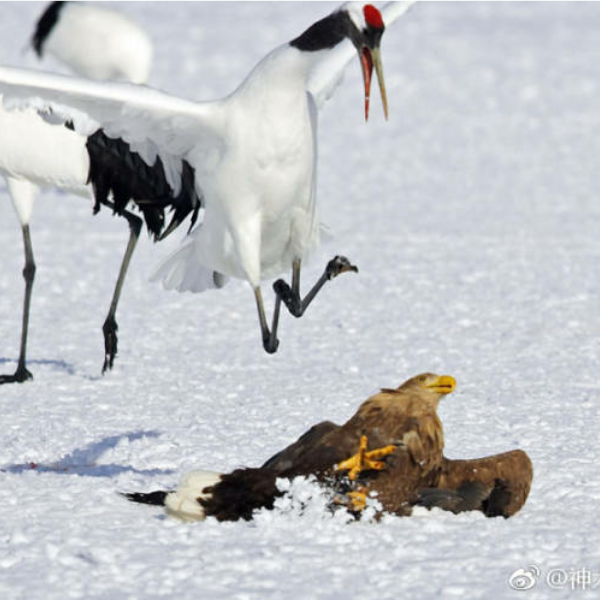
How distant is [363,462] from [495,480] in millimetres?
538

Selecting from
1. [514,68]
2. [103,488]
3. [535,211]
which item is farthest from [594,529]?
[514,68]

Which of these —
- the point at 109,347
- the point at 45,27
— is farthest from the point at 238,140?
the point at 45,27

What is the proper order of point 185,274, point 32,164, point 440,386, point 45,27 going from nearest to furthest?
point 440,386 < point 185,274 < point 32,164 < point 45,27

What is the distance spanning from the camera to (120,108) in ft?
20.5

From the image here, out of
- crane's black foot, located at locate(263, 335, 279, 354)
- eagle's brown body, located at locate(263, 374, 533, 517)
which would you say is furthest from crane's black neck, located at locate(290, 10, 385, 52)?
eagle's brown body, located at locate(263, 374, 533, 517)

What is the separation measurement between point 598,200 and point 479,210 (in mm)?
1183

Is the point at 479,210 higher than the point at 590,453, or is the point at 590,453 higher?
the point at 479,210

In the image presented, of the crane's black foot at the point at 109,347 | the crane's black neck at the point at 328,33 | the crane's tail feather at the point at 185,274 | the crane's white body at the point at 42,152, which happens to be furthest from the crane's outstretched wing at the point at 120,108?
the crane's black foot at the point at 109,347

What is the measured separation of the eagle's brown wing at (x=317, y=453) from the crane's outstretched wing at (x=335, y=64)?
2.53m

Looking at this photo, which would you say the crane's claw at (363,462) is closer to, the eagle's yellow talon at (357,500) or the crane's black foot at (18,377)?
the eagle's yellow talon at (357,500)

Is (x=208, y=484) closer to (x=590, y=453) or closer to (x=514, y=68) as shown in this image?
(x=590, y=453)

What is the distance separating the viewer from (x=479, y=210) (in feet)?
43.6

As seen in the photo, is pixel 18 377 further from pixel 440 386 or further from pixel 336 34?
pixel 440 386

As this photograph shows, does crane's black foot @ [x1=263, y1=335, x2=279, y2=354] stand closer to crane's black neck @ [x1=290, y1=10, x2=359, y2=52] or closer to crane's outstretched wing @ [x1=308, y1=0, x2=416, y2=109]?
crane's outstretched wing @ [x1=308, y1=0, x2=416, y2=109]
